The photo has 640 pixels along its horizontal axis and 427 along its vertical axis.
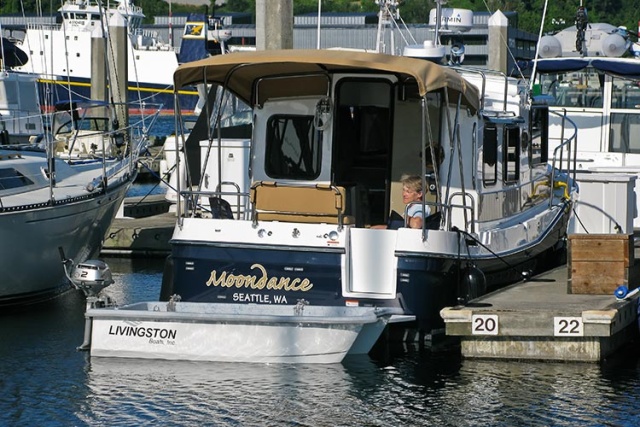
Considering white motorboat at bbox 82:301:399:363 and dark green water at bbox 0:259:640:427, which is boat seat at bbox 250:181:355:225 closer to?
white motorboat at bbox 82:301:399:363

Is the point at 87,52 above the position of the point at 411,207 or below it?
above

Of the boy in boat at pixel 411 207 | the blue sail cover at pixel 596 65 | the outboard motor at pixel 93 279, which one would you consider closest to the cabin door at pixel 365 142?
the boy in boat at pixel 411 207

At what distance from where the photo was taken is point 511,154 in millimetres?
16469

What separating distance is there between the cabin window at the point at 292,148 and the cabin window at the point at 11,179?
153 inches

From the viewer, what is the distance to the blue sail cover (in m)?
22.7

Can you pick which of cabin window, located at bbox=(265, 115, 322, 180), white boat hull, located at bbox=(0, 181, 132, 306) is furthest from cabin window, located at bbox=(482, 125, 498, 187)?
white boat hull, located at bbox=(0, 181, 132, 306)

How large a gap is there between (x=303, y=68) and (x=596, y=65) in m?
9.79

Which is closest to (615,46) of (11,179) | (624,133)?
(624,133)

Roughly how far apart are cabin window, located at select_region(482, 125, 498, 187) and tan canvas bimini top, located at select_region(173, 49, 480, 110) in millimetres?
866

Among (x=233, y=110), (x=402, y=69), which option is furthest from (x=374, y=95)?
(x=233, y=110)

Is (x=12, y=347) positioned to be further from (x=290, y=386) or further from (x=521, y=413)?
(x=521, y=413)

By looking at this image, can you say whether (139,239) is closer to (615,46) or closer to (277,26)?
(277,26)

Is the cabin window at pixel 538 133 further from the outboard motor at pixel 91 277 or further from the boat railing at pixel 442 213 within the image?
the outboard motor at pixel 91 277

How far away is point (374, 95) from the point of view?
15.3 metres
